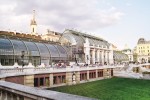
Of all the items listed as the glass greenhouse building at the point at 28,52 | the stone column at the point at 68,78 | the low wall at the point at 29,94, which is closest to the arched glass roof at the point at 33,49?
the glass greenhouse building at the point at 28,52

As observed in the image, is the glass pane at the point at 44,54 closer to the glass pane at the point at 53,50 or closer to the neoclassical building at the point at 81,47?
the glass pane at the point at 53,50

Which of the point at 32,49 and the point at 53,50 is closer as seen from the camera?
the point at 32,49

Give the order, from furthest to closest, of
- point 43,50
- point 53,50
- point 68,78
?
point 53,50
point 43,50
point 68,78

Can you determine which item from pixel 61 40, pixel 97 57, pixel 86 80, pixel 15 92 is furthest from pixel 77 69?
pixel 15 92

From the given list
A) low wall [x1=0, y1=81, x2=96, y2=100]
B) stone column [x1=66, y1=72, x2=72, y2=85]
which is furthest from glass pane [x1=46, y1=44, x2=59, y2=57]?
low wall [x1=0, y1=81, x2=96, y2=100]

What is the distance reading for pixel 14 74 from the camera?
30.6 metres

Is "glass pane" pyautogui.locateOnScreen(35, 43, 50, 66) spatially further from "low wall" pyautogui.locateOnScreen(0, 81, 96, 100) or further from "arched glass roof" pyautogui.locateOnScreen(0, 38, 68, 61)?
"low wall" pyautogui.locateOnScreen(0, 81, 96, 100)

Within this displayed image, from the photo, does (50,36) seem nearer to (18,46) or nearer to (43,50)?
(43,50)

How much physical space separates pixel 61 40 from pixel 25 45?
2622 cm

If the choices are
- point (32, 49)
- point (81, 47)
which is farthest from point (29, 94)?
point (81, 47)

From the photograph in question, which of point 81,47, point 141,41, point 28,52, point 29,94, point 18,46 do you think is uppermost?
point 141,41

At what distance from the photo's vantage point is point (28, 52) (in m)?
46.9

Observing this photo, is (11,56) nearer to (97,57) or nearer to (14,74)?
(14,74)

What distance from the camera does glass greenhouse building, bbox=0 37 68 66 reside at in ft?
139
